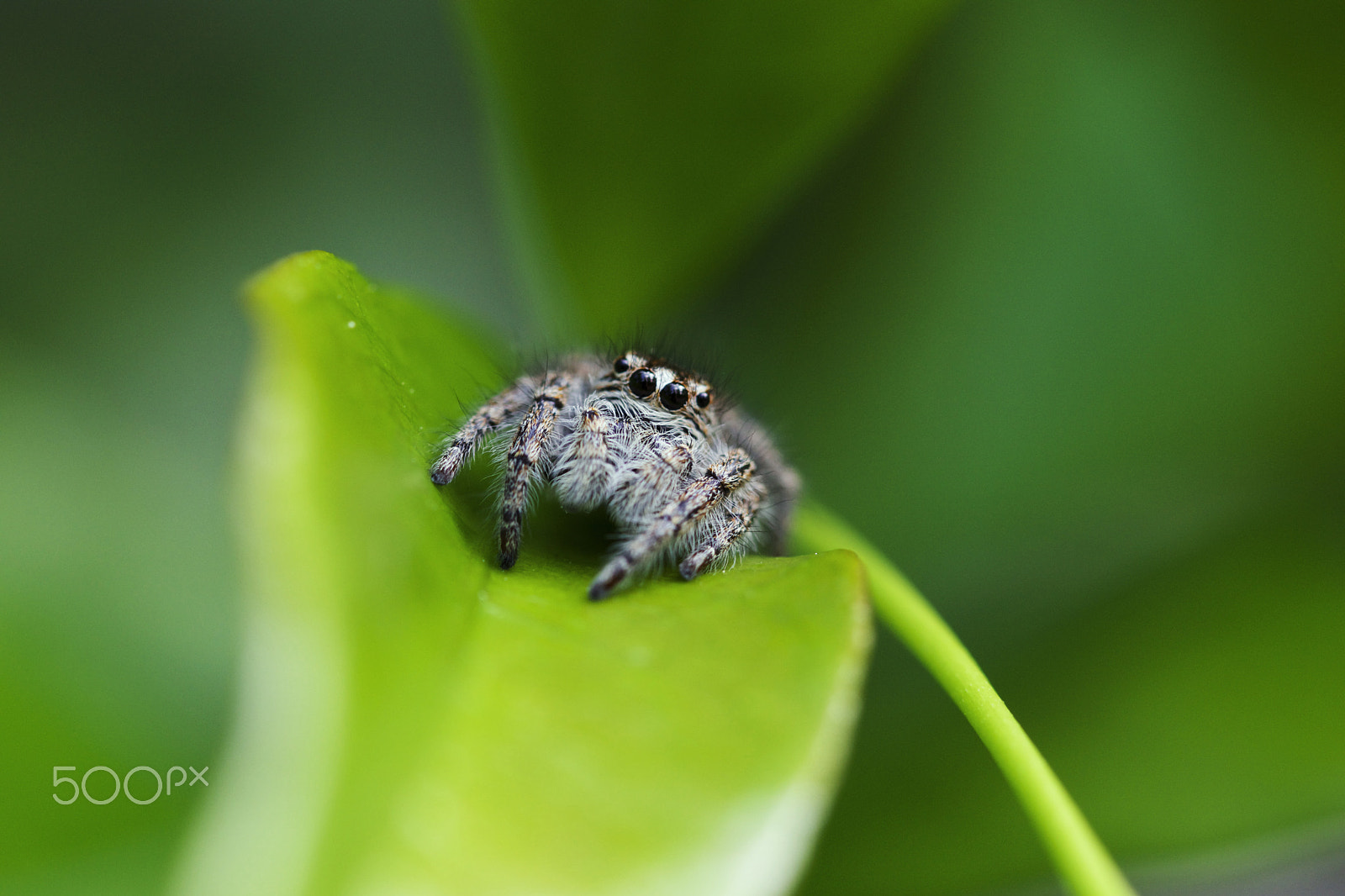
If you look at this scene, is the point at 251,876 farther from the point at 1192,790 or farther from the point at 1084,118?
the point at 1084,118

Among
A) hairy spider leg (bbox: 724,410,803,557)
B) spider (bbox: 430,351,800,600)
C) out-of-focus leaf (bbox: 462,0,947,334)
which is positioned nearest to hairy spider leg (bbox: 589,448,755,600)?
spider (bbox: 430,351,800,600)

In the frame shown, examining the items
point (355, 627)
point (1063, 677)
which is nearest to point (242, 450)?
point (355, 627)

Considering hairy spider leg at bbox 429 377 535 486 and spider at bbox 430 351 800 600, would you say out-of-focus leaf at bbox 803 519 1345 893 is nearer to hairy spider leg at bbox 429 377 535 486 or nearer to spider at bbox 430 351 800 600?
spider at bbox 430 351 800 600

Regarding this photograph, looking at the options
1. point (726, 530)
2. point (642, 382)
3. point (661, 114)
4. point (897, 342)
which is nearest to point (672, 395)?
point (642, 382)

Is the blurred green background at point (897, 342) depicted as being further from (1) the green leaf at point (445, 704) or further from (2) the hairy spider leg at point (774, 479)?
(1) the green leaf at point (445, 704)

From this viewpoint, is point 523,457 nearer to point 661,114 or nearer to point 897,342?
point 661,114
